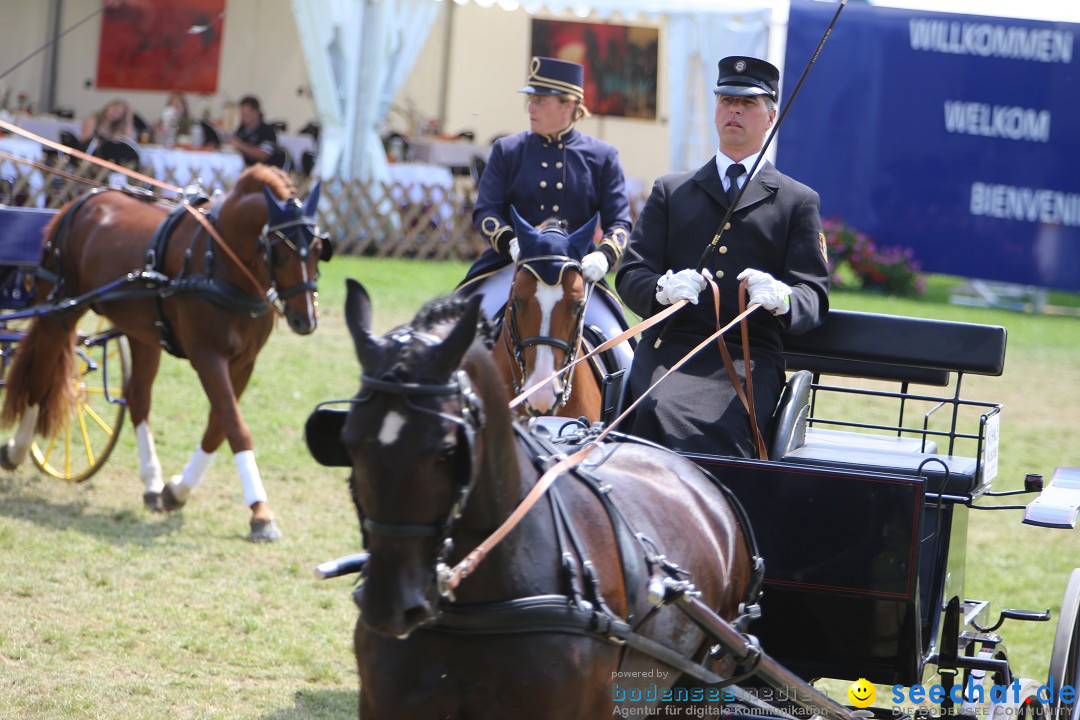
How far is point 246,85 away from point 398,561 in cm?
2194

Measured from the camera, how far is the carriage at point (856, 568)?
347 centimetres

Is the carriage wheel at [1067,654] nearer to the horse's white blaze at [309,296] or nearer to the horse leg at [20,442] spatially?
the horse's white blaze at [309,296]

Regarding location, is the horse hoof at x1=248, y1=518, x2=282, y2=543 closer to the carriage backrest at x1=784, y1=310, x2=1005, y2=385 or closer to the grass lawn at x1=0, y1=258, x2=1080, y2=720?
the grass lawn at x1=0, y1=258, x2=1080, y2=720

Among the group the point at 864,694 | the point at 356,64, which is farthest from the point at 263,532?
the point at 356,64

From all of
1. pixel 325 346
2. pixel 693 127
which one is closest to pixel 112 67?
pixel 693 127

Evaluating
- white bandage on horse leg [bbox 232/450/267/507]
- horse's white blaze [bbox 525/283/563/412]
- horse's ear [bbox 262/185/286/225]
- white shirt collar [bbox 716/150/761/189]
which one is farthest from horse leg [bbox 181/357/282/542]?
white shirt collar [bbox 716/150/761/189]

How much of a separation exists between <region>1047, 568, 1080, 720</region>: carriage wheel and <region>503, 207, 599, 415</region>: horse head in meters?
1.97

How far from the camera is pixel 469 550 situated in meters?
2.66

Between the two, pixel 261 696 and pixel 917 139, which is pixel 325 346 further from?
pixel 917 139

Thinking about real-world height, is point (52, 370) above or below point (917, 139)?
below

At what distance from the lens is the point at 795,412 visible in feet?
13.6

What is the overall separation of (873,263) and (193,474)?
14.2 m

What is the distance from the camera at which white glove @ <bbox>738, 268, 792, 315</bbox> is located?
3.96 metres

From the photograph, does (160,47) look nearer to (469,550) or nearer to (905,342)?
(905,342)
